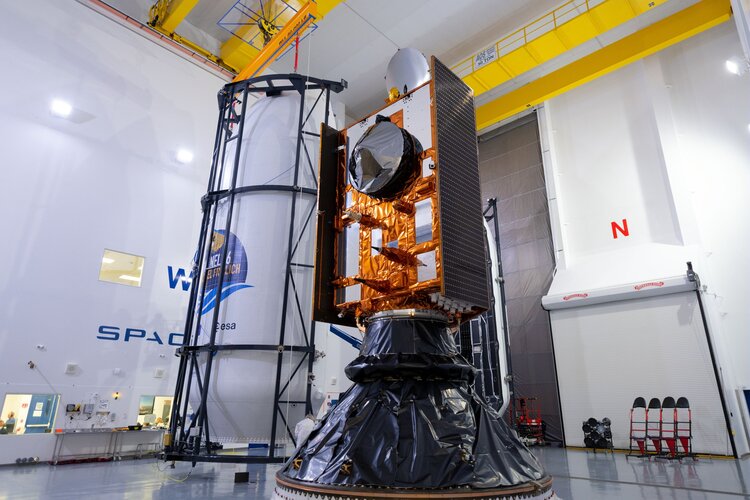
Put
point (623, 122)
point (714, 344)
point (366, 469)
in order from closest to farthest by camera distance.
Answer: point (366, 469), point (714, 344), point (623, 122)

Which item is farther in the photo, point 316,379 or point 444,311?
point 316,379

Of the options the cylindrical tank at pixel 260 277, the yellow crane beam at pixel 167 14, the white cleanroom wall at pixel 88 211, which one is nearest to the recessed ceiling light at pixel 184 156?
the white cleanroom wall at pixel 88 211

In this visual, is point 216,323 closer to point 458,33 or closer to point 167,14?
point 167,14

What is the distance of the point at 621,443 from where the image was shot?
433 inches

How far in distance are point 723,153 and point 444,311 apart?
12.1 m

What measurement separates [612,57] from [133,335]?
46.8 feet

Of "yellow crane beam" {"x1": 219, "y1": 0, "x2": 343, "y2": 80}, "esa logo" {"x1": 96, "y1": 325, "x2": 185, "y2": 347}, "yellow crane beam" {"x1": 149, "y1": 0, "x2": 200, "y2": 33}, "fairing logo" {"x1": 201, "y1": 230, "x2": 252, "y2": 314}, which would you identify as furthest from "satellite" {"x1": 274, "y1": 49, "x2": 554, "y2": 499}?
"yellow crane beam" {"x1": 149, "y1": 0, "x2": 200, "y2": 33}

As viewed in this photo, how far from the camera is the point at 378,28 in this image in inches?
526

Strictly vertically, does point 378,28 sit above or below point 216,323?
above

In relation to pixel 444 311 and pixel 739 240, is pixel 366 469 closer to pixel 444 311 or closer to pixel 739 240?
pixel 444 311

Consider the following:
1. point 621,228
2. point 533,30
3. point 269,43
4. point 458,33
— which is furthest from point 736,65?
point 269,43

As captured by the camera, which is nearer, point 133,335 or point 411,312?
point 411,312

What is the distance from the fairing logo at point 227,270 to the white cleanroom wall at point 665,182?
9.31m

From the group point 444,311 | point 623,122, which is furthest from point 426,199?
point 623,122
